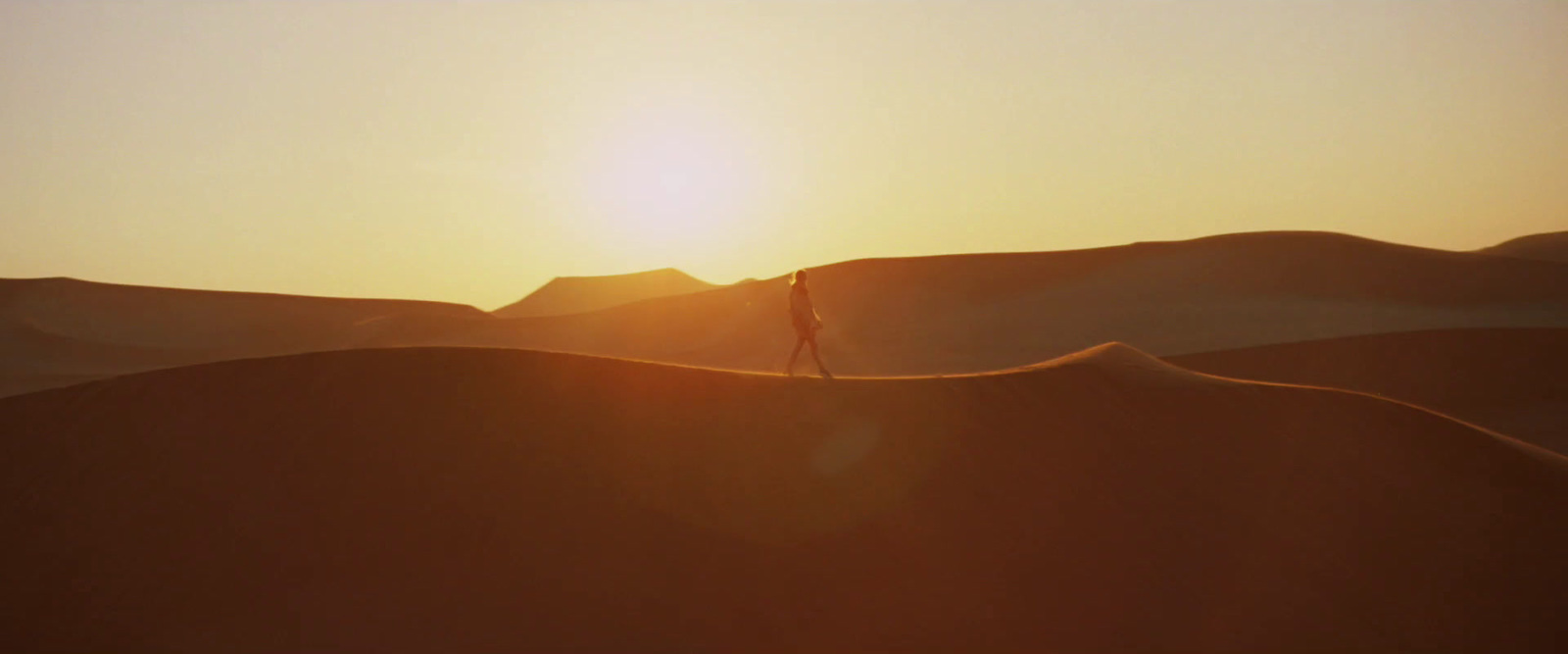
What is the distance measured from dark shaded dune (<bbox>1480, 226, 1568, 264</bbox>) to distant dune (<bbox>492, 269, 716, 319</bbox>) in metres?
80.7

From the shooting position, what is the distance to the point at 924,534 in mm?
10117

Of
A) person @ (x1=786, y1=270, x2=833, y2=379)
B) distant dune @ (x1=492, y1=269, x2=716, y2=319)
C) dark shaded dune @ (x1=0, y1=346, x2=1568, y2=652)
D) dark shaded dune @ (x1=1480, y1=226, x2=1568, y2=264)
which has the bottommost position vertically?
dark shaded dune @ (x1=0, y1=346, x2=1568, y2=652)

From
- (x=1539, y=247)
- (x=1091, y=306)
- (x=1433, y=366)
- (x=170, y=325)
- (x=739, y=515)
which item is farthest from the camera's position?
(x=170, y=325)

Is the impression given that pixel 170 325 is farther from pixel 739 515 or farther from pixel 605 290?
pixel 605 290

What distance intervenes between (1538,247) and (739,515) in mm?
54091

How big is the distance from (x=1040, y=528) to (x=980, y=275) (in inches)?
1589

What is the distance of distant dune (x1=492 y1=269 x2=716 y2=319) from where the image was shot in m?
123

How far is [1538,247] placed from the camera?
51844 mm

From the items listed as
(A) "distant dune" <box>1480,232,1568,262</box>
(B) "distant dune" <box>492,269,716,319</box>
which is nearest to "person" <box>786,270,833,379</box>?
(A) "distant dune" <box>1480,232,1568,262</box>

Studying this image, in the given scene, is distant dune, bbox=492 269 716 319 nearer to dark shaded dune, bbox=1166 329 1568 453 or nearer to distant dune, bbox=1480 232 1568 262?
distant dune, bbox=1480 232 1568 262

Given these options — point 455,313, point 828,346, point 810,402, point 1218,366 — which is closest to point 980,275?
point 828,346

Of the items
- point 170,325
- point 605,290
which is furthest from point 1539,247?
point 605,290

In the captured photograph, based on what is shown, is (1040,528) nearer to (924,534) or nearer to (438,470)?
(924,534)

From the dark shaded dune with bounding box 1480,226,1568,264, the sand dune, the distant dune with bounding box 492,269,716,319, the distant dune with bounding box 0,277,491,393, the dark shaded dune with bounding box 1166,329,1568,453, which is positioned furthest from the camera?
the distant dune with bounding box 492,269,716,319
